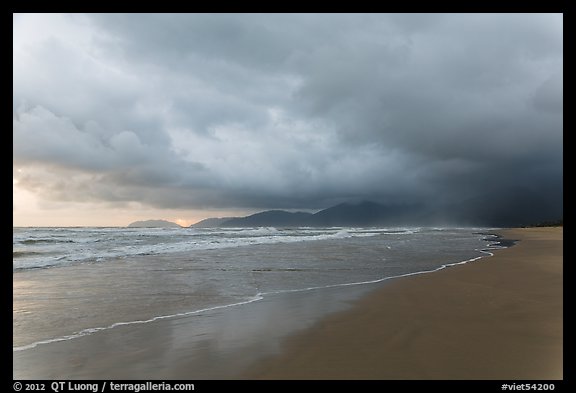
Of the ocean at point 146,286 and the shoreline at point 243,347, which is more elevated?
the shoreline at point 243,347

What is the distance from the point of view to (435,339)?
5551mm

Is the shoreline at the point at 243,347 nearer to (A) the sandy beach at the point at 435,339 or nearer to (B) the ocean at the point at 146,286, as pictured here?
(A) the sandy beach at the point at 435,339

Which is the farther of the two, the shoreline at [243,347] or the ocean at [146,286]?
the ocean at [146,286]

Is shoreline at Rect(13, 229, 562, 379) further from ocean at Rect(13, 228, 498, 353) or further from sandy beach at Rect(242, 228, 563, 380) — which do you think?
ocean at Rect(13, 228, 498, 353)

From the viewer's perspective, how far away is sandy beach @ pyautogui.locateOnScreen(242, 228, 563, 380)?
4.45 m

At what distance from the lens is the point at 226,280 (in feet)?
38.4

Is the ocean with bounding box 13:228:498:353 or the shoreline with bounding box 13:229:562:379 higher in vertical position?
the shoreline with bounding box 13:229:562:379

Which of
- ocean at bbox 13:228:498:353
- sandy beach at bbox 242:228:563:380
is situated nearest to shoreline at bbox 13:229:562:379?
sandy beach at bbox 242:228:563:380

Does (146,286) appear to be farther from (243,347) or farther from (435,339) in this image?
(435,339)

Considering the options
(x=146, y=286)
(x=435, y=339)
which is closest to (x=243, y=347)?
(x=435, y=339)

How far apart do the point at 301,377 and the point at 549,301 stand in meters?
6.79

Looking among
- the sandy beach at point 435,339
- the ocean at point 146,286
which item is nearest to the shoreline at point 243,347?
the sandy beach at point 435,339

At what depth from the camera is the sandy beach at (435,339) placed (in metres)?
4.45
